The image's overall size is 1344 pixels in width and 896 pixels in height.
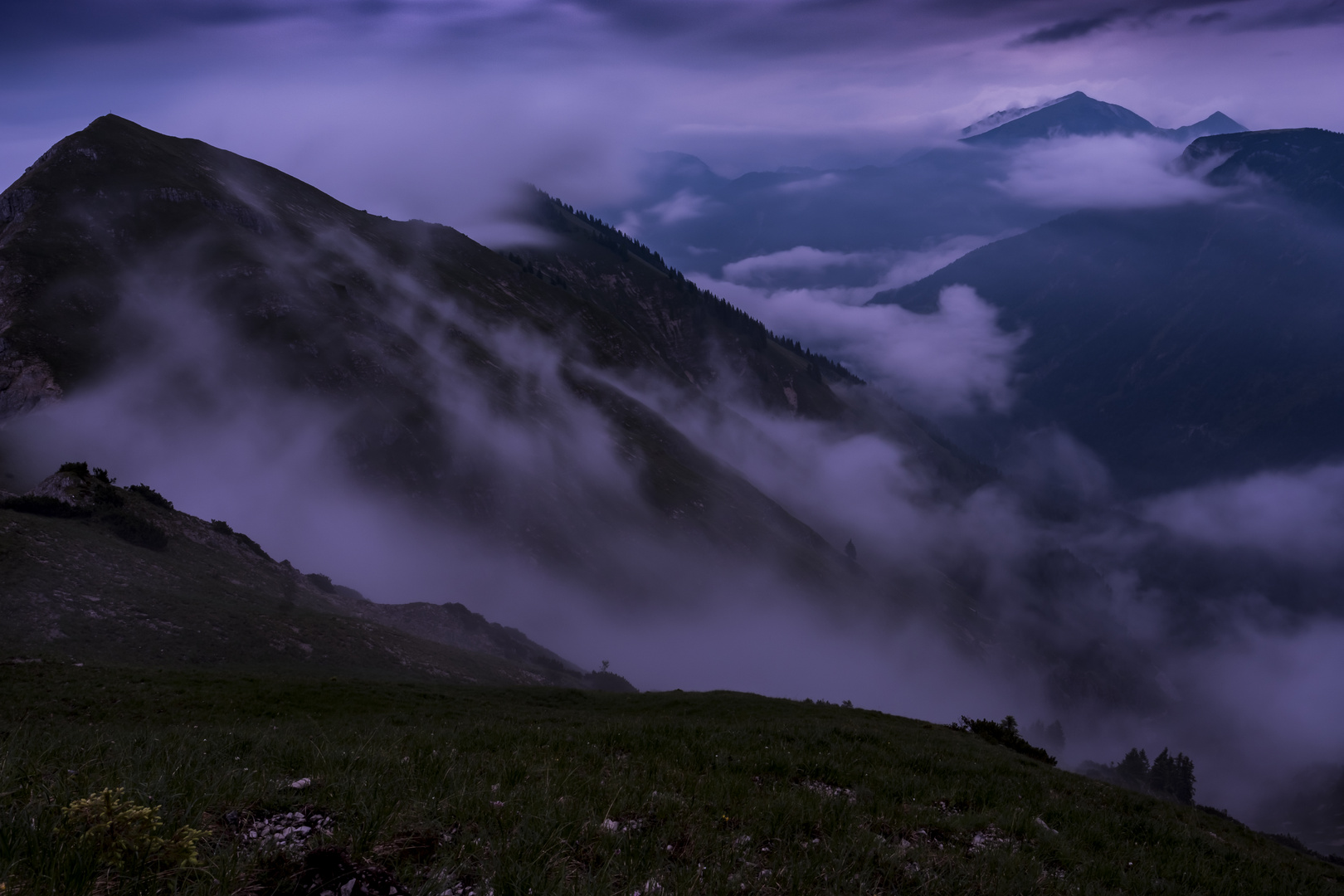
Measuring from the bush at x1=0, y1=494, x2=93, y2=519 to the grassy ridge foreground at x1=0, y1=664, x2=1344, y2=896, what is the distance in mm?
58271

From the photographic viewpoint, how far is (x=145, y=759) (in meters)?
7.25

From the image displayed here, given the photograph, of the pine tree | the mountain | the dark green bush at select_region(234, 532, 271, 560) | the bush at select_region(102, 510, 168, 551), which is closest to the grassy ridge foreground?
the mountain

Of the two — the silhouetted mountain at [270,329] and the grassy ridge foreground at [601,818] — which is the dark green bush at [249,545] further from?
the grassy ridge foreground at [601,818]

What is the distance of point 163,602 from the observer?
4716 cm

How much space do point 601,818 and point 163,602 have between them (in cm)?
5420

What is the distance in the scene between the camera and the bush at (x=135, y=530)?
55656 mm

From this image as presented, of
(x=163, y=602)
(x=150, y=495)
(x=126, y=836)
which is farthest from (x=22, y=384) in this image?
(x=126, y=836)

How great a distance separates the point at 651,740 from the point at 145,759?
809 cm

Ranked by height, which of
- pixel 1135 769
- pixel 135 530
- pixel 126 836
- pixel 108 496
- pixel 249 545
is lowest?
pixel 135 530

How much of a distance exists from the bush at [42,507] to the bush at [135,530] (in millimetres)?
1772

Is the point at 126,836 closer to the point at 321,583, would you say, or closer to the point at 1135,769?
the point at 321,583

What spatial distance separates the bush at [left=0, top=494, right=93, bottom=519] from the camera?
52312mm

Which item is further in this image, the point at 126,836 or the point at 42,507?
the point at 42,507

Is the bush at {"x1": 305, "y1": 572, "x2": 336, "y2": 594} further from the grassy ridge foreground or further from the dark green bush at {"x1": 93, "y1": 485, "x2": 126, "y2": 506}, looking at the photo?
the grassy ridge foreground
